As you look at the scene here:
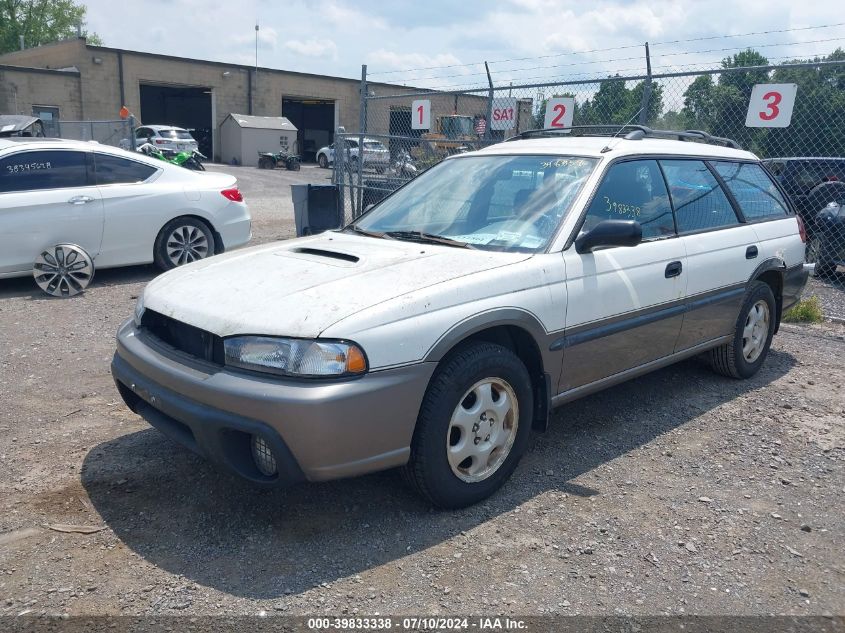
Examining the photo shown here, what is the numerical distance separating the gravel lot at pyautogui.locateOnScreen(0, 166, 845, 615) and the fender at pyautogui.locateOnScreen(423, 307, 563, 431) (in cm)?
42

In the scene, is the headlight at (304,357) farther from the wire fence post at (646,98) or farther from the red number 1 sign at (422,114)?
the red number 1 sign at (422,114)

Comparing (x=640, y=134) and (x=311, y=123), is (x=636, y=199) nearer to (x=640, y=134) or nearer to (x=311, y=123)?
(x=640, y=134)

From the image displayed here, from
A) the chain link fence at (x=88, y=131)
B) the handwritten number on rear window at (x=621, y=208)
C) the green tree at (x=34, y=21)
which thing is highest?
the green tree at (x=34, y=21)

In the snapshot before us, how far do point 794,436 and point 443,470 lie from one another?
101 inches

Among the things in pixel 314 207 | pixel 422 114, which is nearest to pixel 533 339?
pixel 314 207

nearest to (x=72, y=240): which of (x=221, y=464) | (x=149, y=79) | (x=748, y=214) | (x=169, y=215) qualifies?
(x=169, y=215)

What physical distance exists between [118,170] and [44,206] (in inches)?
36.7

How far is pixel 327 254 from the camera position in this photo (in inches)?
150

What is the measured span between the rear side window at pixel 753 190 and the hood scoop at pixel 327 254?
288cm

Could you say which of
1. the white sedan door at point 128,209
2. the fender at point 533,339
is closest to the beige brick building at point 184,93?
the white sedan door at point 128,209

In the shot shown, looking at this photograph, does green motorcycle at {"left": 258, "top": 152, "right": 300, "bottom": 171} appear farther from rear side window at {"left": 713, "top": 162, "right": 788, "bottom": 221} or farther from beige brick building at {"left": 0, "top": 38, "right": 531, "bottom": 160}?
rear side window at {"left": 713, "top": 162, "right": 788, "bottom": 221}

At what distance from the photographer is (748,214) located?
5.18 metres

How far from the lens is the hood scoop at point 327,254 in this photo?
3642mm

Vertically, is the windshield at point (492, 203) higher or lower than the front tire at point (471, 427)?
higher
